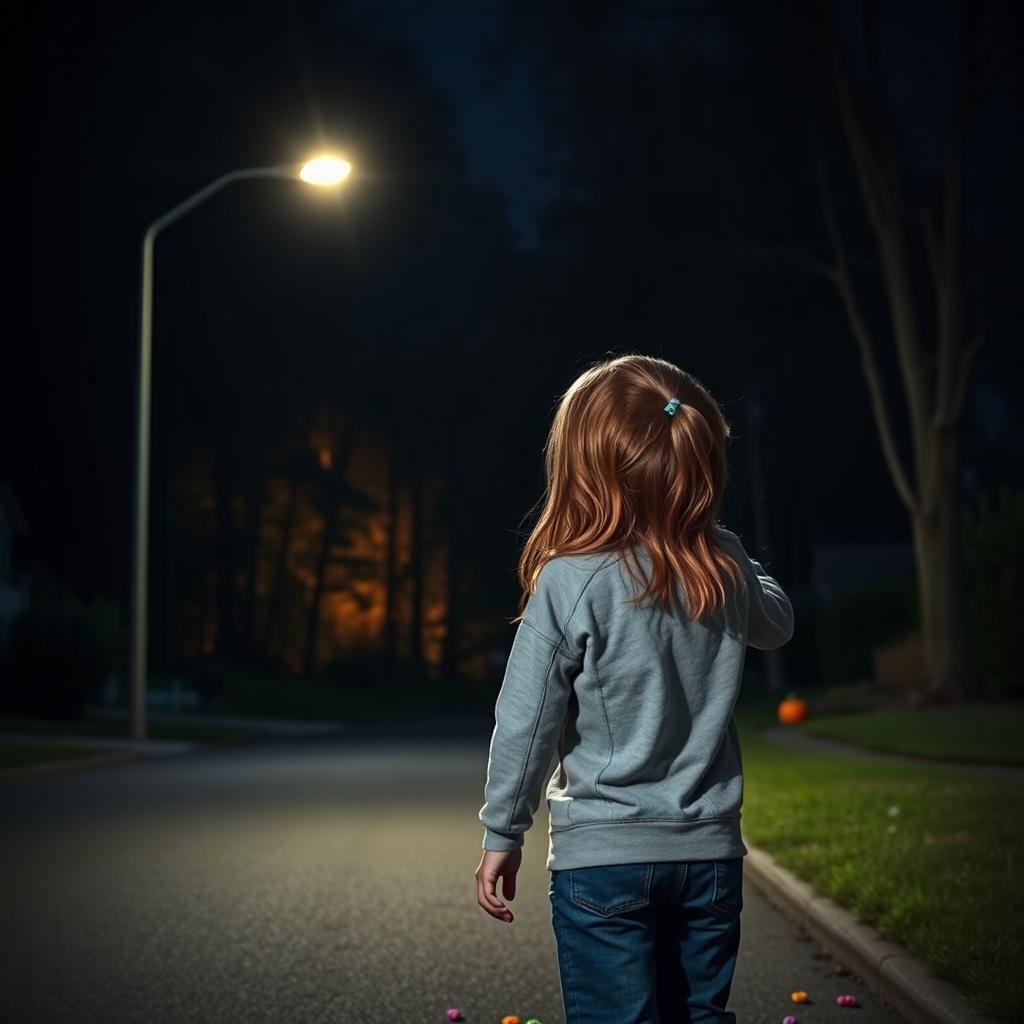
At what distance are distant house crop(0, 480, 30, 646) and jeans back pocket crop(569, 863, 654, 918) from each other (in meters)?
34.5

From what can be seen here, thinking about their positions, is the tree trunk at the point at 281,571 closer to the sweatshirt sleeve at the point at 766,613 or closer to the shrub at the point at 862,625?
the shrub at the point at 862,625

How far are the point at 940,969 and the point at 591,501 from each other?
11.5ft

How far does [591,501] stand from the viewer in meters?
3.38

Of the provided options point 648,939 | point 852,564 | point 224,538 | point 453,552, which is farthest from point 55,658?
point 453,552

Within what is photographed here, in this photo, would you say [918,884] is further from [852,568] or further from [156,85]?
[852,568]

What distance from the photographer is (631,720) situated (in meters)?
3.31

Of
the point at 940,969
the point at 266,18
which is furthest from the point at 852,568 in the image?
the point at 940,969

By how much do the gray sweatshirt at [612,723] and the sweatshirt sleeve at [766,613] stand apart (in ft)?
0.68

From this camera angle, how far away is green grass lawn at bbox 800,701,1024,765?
60.7ft

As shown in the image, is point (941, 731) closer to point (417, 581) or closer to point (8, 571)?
point (8, 571)

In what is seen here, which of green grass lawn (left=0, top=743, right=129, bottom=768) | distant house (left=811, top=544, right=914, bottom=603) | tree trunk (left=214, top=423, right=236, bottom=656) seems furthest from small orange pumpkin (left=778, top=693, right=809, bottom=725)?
tree trunk (left=214, top=423, right=236, bottom=656)

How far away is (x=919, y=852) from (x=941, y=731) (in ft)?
40.9

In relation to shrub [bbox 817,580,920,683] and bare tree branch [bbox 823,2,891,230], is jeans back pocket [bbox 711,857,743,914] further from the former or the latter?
shrub [bbox 817,580,920,683]

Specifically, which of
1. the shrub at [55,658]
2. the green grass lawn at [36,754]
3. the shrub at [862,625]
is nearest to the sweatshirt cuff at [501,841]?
the green grass lawn at [36,754]
